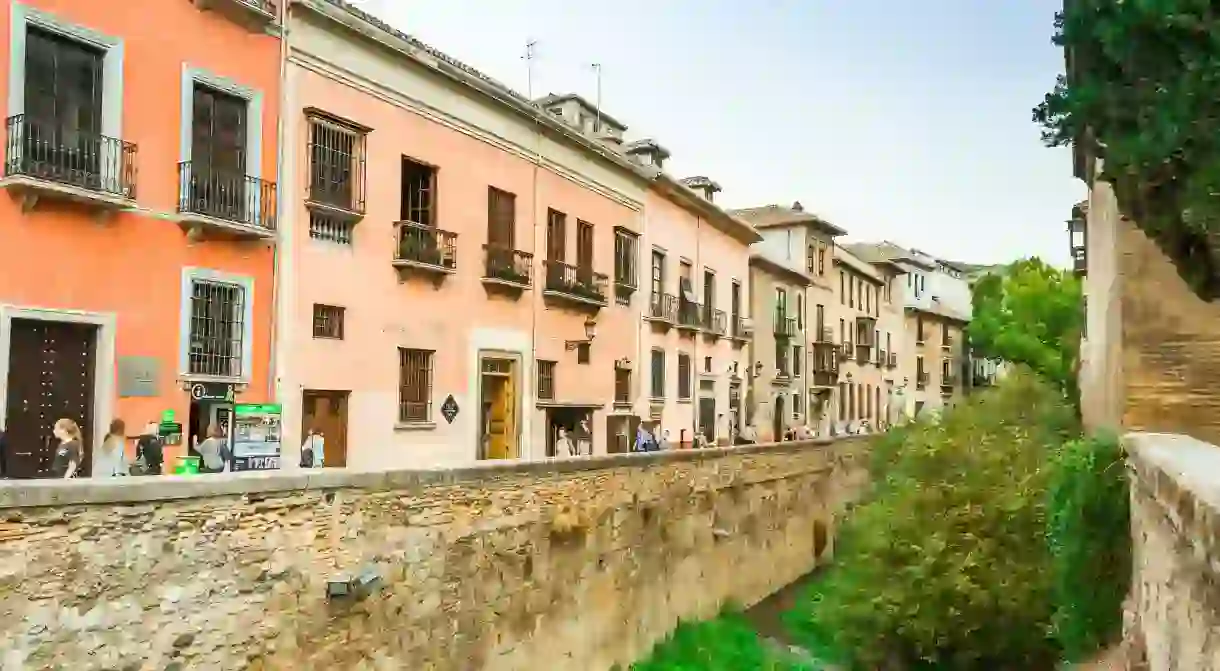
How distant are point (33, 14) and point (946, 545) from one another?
1447 centimetres

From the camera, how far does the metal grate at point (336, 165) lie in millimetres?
15961

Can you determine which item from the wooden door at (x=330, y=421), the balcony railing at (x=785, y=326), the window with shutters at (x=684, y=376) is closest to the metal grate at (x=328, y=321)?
the wooden door at (x=330, y=421)

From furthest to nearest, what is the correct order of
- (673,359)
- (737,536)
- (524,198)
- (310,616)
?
(673,359) → (737,536) → (524,198) → (310,616)

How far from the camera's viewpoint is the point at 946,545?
621 inches

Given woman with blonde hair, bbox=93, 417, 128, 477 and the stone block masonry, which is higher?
woman with blonde hair, bbox=93, 417, 128, 477

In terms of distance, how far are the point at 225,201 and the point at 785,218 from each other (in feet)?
105

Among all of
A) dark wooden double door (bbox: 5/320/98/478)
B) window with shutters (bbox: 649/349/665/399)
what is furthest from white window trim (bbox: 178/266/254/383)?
window with shutters (bbox: 649/349/665/399)

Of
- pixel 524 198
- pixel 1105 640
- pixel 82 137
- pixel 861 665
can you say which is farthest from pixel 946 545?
pixel 82 137

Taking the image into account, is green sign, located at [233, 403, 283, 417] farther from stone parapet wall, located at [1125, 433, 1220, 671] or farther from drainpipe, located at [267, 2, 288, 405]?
stone parapet wall, located at [1125, 433, 1220, 671]

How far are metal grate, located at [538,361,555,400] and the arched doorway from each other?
17.3 metres

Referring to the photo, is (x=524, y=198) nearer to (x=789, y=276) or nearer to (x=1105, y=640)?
(x=1105, y=640)

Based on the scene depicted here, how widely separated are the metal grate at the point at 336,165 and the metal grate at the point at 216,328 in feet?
7.39

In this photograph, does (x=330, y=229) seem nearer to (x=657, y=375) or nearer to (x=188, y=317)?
(x=188, y=317)

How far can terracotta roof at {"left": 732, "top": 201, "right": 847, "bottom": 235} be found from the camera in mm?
43000
